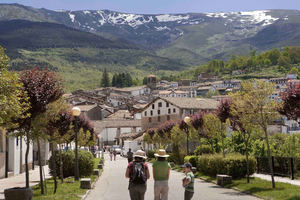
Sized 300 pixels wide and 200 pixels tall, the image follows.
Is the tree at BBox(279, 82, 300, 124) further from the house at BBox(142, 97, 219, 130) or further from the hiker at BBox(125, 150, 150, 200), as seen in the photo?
the house at BBox(142, 97, 219, 130)

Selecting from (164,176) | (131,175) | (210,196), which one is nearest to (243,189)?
(210,196)

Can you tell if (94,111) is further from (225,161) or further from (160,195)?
(160,195)

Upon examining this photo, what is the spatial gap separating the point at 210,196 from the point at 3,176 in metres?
15.4

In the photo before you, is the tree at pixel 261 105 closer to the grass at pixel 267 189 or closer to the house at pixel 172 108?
the grass at pixel 267 189

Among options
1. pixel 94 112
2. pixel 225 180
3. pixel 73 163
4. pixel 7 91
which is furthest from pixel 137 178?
pixel 94 112

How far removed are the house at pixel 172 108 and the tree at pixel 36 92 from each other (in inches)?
2424

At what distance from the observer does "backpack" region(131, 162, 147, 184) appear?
1152 centimetres

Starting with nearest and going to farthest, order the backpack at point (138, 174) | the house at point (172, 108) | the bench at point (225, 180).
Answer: the backpack at point (138, 174), the bench at point (225, 180), the house at point (172, 108)

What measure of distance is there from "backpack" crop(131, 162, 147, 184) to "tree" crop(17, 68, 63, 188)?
215 inches

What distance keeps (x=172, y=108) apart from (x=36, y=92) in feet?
227

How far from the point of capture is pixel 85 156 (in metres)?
27.0

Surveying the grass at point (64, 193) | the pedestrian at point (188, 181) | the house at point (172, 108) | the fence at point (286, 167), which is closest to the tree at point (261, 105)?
the fence at point (286, 167)

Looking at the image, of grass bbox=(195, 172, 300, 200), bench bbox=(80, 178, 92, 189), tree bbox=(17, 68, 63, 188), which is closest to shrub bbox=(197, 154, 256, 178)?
grass bbox=(195, 172, 300, 200)

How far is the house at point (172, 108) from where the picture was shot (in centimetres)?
8169
